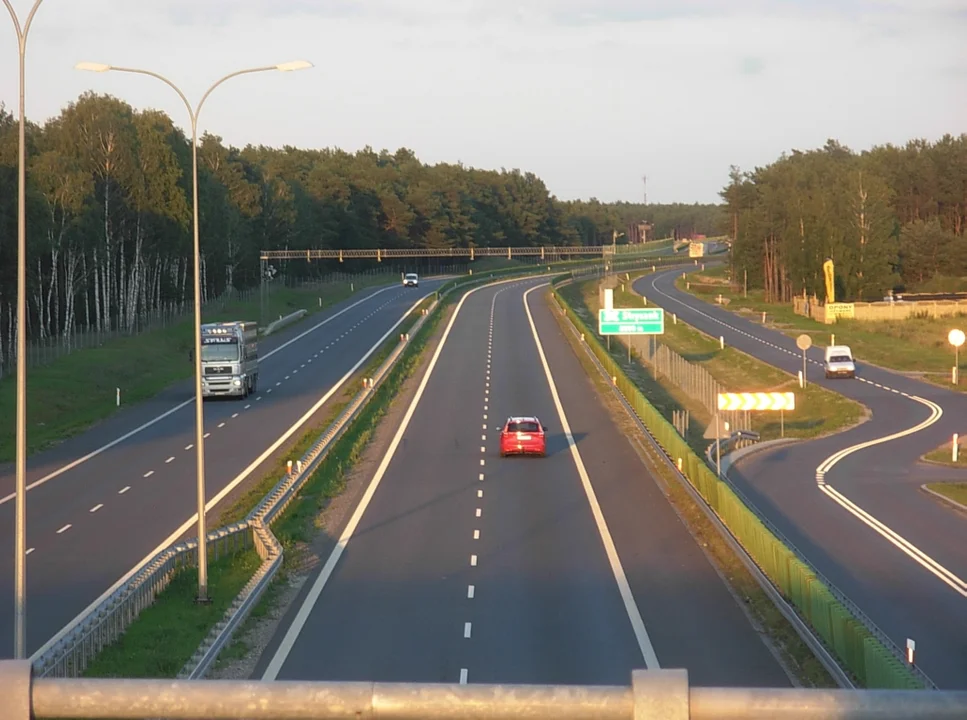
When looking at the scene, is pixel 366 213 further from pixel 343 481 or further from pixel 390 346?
pixel 343 481

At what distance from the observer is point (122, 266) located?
287ft

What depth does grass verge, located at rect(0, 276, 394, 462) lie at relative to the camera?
50.8 meters

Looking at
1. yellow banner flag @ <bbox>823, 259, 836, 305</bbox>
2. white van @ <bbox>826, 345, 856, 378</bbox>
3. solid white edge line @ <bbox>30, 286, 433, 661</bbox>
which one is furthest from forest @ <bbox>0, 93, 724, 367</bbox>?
yellow banner flag @ <bbox>823, 259, 836, 305</bbox>

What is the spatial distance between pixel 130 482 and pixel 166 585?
14238 mm

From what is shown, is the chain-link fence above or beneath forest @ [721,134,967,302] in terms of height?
beneath

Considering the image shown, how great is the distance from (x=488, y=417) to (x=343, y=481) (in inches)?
611

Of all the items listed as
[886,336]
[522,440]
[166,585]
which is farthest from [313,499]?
[886,336]

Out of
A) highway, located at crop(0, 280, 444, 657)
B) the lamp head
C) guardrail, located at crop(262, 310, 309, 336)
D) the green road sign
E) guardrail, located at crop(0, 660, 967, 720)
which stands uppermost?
the lamp head

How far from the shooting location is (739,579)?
2723cm

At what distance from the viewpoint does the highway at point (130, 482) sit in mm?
26344

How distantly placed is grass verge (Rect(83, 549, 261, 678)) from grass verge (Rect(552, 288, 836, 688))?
10.3 m

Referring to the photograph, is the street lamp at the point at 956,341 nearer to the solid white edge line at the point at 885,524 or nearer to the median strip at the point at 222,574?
the solid white edge line at the point at 885,524

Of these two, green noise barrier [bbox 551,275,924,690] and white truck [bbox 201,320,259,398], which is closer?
green noise barrier [bbox 551,275,924,690]

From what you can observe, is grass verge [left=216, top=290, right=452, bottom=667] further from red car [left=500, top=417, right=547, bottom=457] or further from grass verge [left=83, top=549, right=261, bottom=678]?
red car [left=500, top=417, right=547, bottom=457]
